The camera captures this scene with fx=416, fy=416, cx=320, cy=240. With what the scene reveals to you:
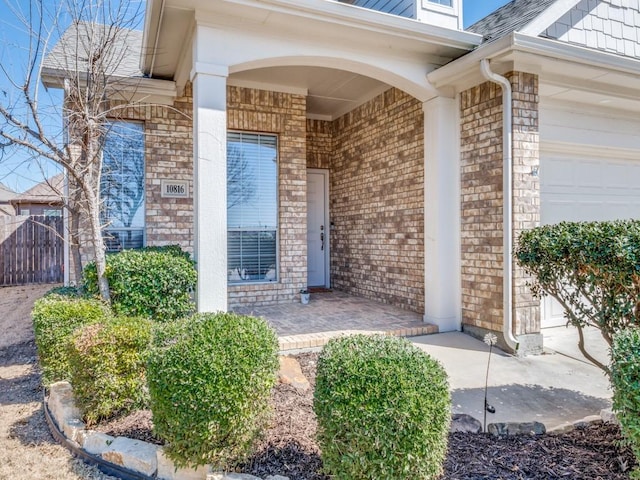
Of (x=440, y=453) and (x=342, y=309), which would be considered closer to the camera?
(x=440, y=453)

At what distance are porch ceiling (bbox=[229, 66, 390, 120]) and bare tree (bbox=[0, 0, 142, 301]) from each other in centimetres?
206

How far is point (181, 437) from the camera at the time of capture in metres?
2.25

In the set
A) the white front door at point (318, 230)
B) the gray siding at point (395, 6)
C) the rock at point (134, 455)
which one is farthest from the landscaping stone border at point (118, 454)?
the gray siding at point (395, 6)

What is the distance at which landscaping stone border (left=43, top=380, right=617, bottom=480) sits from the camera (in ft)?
7.98

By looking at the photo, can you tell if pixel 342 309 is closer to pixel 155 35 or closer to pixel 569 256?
pixel 569 256

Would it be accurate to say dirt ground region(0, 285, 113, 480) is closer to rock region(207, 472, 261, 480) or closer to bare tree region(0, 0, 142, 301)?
rock region(207, 472, 261, 480)

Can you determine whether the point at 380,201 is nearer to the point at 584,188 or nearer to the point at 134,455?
the point at 584,188

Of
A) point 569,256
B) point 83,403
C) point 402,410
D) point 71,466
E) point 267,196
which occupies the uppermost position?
point 267,196

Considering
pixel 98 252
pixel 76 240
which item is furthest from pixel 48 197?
pixel 98 252

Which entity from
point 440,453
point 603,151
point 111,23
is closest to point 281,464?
point 440,453

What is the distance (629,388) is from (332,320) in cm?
389

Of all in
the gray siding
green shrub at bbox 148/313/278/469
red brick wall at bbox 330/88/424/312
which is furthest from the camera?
red brick wall at bbox 330/88/424/312

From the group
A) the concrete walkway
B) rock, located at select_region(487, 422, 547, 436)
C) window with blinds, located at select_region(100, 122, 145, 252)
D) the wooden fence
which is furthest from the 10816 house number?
the wooden fence

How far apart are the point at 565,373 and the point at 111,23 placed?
574 centimetres
